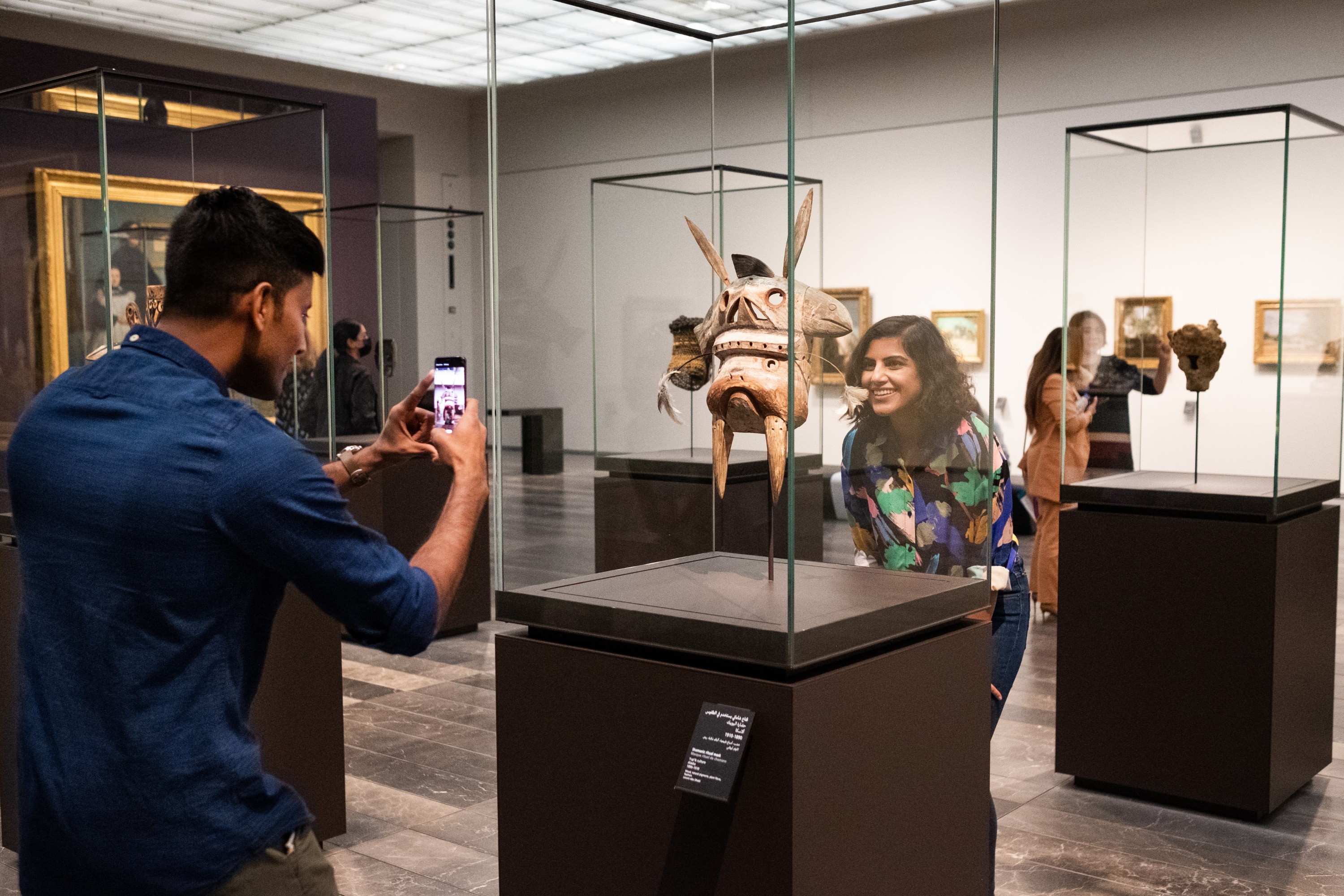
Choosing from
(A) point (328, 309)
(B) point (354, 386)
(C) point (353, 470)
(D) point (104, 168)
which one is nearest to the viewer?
(C) point (353, 470)

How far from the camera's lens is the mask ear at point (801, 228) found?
2070mm

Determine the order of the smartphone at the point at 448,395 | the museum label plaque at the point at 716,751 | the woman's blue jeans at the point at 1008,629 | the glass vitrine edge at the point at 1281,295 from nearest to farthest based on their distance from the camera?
the museum label plaque at the point at 716,751 < the smartphone at the point at 448,395 < the woman's blue jeans at the point at 1008,629 < the glass vitrine edge at the point at 1281,295

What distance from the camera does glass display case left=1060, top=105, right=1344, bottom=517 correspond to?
445 centimetres

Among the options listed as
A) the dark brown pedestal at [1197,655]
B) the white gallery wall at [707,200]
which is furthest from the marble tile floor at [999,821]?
the white gallery wall at [707,200]

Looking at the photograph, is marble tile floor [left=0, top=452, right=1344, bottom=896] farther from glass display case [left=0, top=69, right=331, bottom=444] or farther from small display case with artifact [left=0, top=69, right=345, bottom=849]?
glass display case [left=0, top=69, right=331, bottom=444]

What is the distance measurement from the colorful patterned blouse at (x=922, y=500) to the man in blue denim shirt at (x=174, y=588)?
1021mm

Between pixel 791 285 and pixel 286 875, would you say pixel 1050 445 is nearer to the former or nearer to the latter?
pixel 791 285

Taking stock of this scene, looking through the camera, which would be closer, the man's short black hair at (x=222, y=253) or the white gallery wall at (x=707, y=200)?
the man's short black hair at (x=222, y=253)

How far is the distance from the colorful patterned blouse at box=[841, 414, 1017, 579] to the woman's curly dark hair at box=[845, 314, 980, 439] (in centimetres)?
3

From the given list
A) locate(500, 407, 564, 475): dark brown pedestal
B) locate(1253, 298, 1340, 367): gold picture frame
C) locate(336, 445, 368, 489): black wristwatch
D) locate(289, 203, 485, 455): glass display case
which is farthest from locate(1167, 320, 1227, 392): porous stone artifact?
locate(336, 445, 368, 489): black wristwatch

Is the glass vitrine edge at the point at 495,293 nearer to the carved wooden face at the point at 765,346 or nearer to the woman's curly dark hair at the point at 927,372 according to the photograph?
the carved wooden face at the point at 765,346

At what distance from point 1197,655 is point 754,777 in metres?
2.83

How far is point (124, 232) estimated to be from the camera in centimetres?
373

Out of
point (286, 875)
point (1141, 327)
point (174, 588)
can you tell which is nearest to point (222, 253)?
point (174, 588)
